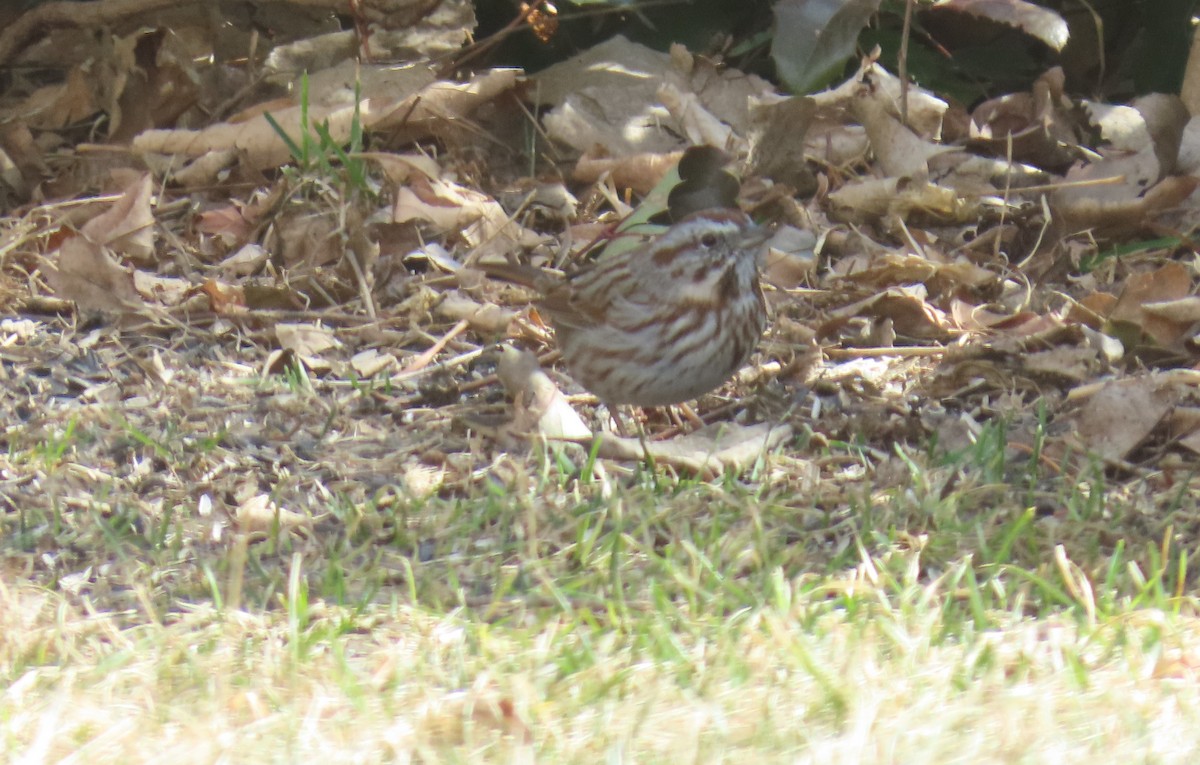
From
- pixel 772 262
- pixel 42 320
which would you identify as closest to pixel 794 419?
pixel 772 262

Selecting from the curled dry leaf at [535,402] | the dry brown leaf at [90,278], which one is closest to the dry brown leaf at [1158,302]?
the curled dry leaf at [535,402]

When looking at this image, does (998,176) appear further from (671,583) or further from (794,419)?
(671,583)

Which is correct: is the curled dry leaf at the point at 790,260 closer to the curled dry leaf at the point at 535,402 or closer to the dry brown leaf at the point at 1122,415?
the curled dry leaf at the point at 535,402

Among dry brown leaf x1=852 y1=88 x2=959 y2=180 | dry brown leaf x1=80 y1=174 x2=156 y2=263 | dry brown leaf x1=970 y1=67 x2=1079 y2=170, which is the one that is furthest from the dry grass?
dry brown leaf x1=970 y1=67 x2=1079 y2=170

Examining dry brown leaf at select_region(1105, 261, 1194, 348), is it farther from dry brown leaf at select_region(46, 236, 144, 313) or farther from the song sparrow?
dry brown leaf at select_region(46, 236, 144, 313)

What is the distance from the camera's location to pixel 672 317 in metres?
4.41

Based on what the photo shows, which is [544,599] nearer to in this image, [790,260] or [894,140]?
[790,260]

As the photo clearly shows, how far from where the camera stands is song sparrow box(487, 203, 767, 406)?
4.30 metres

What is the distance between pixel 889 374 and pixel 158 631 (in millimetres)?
2207

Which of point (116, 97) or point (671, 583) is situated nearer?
point (671, 583)

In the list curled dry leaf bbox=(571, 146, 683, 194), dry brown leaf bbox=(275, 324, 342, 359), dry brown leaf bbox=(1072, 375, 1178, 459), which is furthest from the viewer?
curled dry leaf bbox=(571, 146, 683, 194)

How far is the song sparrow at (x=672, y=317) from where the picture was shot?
14.1 feet

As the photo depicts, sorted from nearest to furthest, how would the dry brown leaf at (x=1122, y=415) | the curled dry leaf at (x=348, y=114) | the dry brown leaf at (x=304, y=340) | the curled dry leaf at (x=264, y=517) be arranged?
the curled dry leaf at (x=264, y=517)
the dry brown leaf at (x=1122, y=415)
the dry brown leaf at (x=304, y=340)
the curled dry leaf at (x=348, y=114)

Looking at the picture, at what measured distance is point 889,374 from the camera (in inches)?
178
